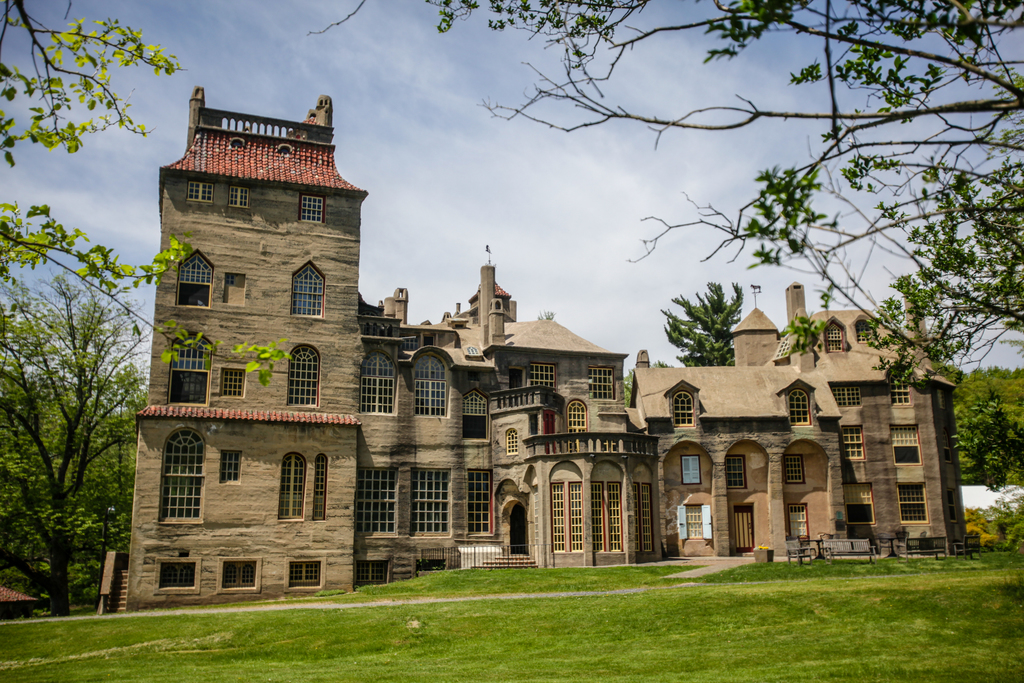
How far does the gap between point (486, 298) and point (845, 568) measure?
22.2 m

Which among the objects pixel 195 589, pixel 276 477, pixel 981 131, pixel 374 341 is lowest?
pixel 195 589

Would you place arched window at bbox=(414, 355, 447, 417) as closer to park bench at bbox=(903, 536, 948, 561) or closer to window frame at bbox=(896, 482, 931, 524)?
park bench at bbox=(903, 536, 948, 561)

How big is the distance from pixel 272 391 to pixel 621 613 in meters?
19.9

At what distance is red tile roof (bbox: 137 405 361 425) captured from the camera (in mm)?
32000

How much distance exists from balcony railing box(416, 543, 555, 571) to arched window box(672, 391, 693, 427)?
32.7ft

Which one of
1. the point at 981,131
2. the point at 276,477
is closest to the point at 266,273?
the point at 276,477

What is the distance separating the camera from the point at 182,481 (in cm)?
3209

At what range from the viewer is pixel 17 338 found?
1532 inches

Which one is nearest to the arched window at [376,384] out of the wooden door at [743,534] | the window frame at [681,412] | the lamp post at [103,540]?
the lamp post at [103,540]

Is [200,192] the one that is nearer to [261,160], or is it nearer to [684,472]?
[261,160]

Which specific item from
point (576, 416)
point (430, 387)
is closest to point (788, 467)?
point (576, 416)

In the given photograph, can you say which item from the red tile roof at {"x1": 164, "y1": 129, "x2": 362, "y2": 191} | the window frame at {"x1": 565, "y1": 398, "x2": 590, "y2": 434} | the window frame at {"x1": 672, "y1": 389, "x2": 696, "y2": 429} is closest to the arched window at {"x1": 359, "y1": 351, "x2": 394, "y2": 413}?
the red tile roof at {"x1": 164, "y1": 129, "x2": 362, "y2": 191}

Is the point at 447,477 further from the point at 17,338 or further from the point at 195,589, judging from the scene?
the point at 17,338

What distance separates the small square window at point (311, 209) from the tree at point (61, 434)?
40.9 ft
